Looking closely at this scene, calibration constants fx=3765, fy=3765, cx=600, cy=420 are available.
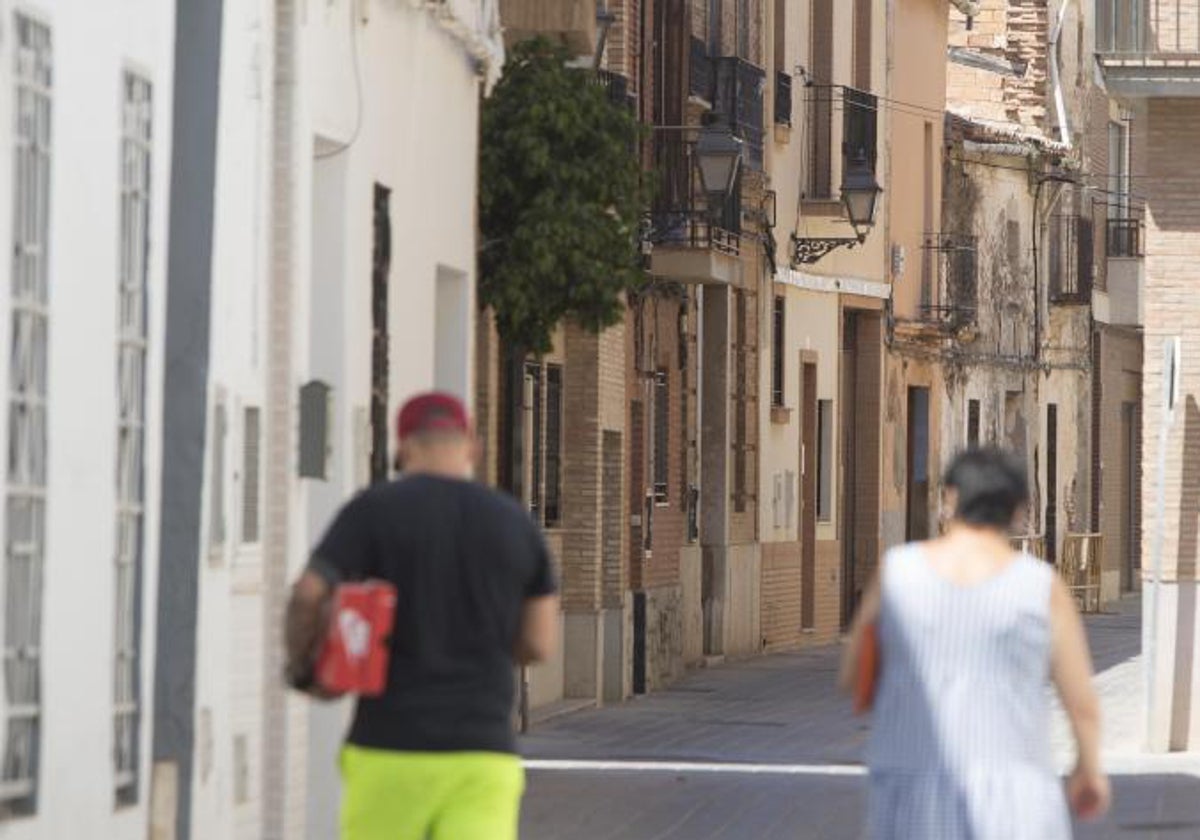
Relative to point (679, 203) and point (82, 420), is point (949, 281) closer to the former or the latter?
point (679, 203)

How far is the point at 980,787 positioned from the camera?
8.91 metres

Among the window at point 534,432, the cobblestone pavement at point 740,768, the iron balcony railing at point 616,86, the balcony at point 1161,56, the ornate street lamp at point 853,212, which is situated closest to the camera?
the cobblestone pavement at point 740,768

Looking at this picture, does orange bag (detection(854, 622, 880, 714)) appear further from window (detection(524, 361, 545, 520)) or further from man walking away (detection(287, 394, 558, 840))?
window (detection(524, 361, 545, 520))

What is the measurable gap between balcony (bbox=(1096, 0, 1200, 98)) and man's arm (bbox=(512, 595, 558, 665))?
15188 mm

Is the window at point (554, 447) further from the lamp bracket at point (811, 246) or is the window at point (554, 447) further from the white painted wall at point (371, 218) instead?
the lamp bracket at point (811, 246)

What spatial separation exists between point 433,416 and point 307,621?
2.10ft

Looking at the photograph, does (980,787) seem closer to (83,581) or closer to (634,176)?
(83,581)

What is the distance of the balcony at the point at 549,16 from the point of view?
25.6m

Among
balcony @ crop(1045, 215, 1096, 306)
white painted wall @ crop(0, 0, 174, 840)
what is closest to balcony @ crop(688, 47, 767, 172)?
balcony @ crop(1045, 215, 1096, 306)

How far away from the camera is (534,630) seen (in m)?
9.64

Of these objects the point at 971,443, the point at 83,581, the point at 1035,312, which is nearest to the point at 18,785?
the point at 83,581

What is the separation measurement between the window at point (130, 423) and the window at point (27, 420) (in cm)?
114

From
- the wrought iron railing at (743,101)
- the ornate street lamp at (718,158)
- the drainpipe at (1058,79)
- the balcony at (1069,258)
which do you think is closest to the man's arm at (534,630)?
the ornate street lamp at (718,158)

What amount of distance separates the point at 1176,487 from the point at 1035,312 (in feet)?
86.0
